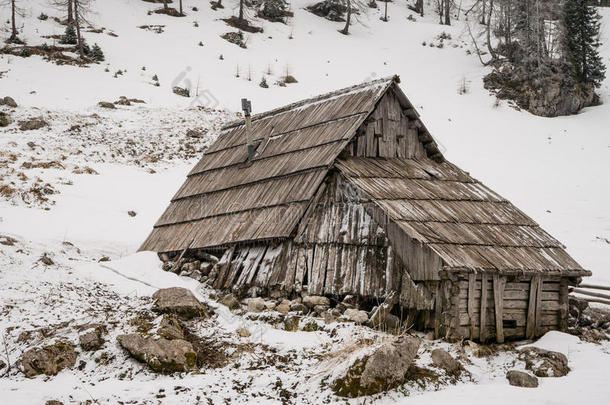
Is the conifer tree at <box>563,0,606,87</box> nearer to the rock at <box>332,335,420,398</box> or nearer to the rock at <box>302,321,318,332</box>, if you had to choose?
the rock at <box>302,321,318,332</box>

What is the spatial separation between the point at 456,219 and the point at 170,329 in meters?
6.34

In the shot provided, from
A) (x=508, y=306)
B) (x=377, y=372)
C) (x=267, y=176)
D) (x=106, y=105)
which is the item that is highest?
(x=106, y=105)

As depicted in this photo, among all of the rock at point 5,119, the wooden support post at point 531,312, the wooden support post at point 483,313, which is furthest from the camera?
the rock at point 5,119

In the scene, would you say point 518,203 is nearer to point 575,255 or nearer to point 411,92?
point 575,255

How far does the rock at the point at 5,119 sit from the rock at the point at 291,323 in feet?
72.1

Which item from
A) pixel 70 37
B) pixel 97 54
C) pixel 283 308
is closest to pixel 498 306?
pixel 283 308

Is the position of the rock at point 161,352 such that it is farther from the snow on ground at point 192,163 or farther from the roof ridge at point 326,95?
the roof ridge at point 326,95

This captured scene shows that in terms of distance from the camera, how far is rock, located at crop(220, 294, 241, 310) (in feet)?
39.6

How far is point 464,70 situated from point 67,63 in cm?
2900

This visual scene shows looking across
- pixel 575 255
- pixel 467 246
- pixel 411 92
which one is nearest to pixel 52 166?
pixel 467 246

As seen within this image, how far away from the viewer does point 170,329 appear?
9539 mm

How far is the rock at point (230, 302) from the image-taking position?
12.1 m

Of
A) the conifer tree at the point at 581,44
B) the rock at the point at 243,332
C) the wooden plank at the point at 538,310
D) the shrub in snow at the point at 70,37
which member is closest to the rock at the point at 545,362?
the wooden plank at the point at 538,310

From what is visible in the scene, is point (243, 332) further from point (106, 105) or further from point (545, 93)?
point (545, 93)
